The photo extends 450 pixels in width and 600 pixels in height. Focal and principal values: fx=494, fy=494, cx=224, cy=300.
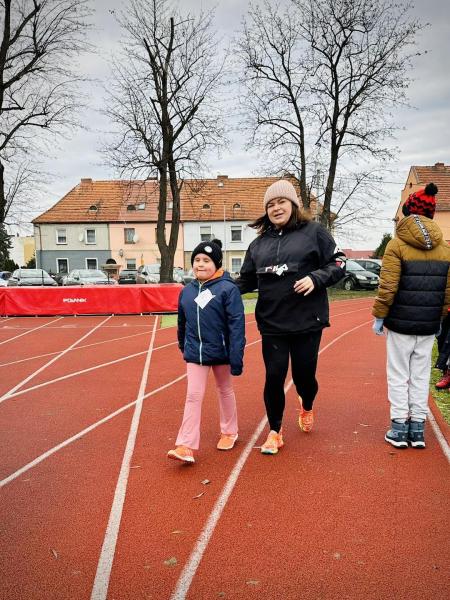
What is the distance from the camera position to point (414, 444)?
402 cm

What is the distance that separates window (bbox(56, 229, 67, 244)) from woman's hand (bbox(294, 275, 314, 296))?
145ft

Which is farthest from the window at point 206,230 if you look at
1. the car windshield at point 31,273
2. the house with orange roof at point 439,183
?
the car windshield at point 31,273

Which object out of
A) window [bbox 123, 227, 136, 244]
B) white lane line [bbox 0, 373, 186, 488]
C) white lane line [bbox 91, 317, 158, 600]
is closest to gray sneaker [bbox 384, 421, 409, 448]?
white lane line [bbox 91, 317, 158, 600]

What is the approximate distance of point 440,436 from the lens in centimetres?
432

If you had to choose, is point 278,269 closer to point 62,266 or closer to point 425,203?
point 425,203

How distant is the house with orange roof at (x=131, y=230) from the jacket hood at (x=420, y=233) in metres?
40.5

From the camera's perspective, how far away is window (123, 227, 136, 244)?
4483 centimetres

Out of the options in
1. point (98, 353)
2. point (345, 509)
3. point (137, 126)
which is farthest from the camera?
point (137, 126)

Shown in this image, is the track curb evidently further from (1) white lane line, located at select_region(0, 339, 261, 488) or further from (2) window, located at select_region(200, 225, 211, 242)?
(2) window, located at select_region(200, 225, 211, 242)

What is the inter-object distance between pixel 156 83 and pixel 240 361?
20.5 m

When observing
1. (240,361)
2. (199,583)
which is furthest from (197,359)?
(199,583)

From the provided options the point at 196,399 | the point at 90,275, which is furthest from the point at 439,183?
the point at 196,399

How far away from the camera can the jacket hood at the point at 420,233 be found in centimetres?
→ 369

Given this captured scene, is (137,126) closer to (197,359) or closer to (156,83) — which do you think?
(156,83)
